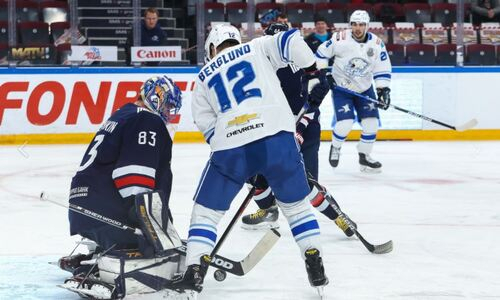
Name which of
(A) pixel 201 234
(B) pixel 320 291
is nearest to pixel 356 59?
(B) pixel 320 291

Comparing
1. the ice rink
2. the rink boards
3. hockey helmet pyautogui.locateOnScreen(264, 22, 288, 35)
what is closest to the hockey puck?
the ice rink

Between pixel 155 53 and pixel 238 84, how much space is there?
605 cm

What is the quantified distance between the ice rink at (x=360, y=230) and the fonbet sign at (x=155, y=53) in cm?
127

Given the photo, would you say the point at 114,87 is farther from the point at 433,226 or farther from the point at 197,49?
the point at 433,226

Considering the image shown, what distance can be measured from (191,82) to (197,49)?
331 mm

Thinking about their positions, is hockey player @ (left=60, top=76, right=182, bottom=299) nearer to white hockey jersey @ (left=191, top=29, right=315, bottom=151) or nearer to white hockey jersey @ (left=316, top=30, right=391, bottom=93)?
white hockey jersey @ (left=191, top=29, right=315, bottom=151)

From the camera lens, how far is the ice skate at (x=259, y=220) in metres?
5.16

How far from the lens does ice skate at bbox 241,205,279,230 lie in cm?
516

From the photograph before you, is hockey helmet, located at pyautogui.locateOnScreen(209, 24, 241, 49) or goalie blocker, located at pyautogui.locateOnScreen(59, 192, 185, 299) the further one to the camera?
hockey helmet, located at pyautogui.locateOnScreen(209, 24, 241, 49)

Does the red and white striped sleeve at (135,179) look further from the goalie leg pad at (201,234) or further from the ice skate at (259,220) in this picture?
the ice skate at (259,220)

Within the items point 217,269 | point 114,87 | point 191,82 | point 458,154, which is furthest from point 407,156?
point 217,269

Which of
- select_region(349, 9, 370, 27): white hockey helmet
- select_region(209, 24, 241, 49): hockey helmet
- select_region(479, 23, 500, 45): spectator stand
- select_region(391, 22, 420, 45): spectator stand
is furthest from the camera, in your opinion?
select_region(391, 22, 420, 45): spectator stand

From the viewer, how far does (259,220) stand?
5172 millimetres

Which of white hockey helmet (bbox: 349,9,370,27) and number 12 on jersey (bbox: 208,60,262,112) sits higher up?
white hockey helmet (bbox: 349,9,370,27)
